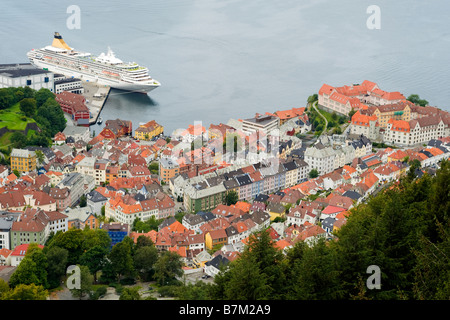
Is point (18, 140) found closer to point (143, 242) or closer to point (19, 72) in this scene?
point (19, 72)

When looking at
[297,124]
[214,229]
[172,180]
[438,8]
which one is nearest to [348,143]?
[297,124]

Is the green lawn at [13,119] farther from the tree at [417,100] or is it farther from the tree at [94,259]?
the tree at [417,100]

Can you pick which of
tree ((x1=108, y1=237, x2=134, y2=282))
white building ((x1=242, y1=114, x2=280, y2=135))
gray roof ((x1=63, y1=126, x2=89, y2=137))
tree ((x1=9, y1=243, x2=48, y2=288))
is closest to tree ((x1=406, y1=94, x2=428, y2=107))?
white building ((x1=242, y1=114, x2=280, y2=135))

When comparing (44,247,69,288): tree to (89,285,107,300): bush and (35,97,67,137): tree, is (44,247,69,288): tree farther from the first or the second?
(35,97,67,137): tree

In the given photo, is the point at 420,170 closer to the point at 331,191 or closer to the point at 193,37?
the point at 331,191

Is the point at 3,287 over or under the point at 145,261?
under

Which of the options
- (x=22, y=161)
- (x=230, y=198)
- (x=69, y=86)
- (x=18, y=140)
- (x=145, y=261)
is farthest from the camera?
(x=69, y=86)

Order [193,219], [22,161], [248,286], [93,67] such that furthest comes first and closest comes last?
[93,67] < [22,161] < [193,219] < [248,286]
